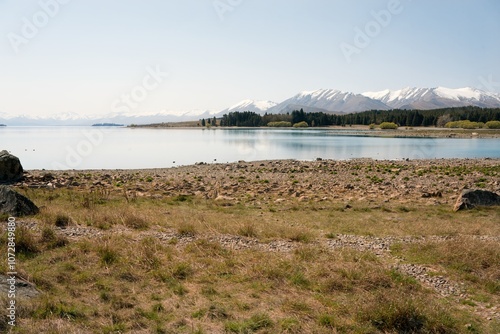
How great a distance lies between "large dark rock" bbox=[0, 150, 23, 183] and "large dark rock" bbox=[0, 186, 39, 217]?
1465 cm

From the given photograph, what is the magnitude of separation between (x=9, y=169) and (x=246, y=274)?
988 inches

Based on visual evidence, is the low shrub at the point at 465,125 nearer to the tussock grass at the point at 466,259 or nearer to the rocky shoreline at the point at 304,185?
the rocky shoreline at the point at 304,185

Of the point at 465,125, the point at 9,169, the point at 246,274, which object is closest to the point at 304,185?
the point at 246,274

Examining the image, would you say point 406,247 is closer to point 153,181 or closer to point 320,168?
point 153,181

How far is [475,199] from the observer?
16812 millimetres

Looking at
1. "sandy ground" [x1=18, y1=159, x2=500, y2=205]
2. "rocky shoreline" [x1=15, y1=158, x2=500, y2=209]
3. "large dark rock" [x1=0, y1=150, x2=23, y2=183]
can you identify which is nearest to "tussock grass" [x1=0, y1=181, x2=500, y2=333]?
"rocky shoreline" [x1=15, y1=158, x2=500, y2=209]

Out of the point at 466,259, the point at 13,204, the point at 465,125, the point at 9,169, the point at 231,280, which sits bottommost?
the point at 231,280

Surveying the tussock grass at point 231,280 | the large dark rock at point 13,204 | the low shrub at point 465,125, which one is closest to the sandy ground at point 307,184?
the tussock grass at point 231,280

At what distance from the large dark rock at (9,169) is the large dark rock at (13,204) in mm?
14652

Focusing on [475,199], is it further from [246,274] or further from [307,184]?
[246,274]

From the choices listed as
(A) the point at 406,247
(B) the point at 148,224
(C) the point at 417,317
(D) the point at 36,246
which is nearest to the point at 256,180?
(B) the point at 148,224

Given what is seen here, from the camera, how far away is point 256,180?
1069 inches

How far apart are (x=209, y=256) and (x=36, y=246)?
15.9ft

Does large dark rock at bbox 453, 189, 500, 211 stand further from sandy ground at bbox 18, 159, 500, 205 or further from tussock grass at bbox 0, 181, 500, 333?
tussock grass at bbox 0, 181, 500, 333
